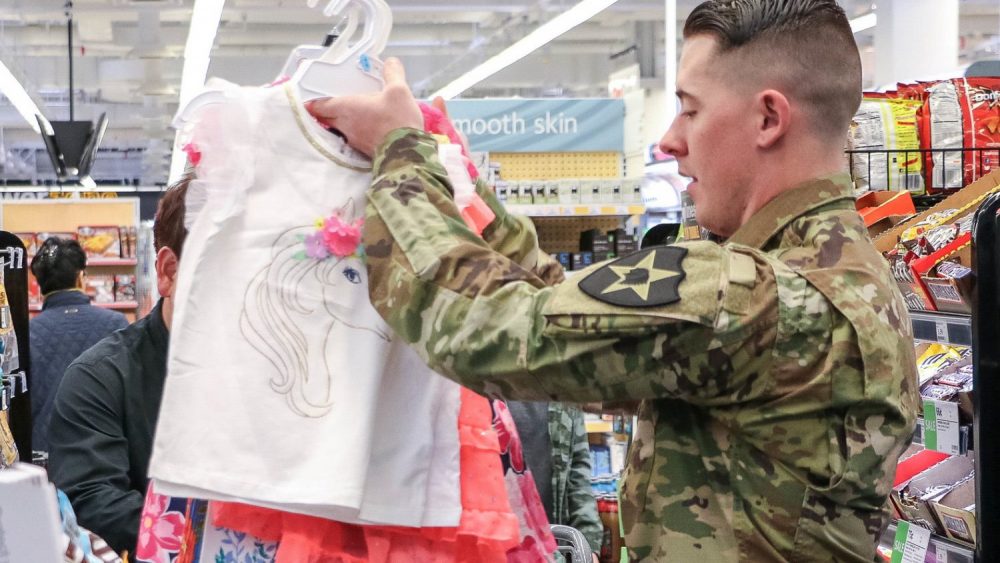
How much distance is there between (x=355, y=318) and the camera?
1.55m

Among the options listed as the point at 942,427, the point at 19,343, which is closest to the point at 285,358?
the point at 942,427

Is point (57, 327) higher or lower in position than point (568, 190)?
lower

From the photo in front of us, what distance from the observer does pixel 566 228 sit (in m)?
6.46

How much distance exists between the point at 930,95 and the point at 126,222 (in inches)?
345

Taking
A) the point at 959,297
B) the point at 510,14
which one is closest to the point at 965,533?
the point at 959,297

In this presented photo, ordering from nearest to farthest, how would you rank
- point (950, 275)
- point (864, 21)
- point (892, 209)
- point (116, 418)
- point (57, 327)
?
point (950, 275), point (116, 418), point (892, 209), point (57, 327), point (864, 21)

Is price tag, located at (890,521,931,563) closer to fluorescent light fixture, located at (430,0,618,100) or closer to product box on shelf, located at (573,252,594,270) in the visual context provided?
product box on shelf, located at (573,252,594,270)

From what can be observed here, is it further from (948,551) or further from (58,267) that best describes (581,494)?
(58,267)

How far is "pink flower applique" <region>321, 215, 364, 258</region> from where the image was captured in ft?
5.05

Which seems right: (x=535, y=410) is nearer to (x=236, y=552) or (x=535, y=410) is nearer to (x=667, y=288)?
(x=236, y=552)

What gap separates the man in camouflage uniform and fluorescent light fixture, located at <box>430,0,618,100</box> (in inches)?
343

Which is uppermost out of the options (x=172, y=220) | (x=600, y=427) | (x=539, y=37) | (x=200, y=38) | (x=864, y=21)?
(x=864, y=21)

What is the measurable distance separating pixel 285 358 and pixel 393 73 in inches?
17.4

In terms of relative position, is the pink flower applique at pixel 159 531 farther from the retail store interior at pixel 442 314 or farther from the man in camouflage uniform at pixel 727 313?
the man in camouflage uniform at pixel 727 313
